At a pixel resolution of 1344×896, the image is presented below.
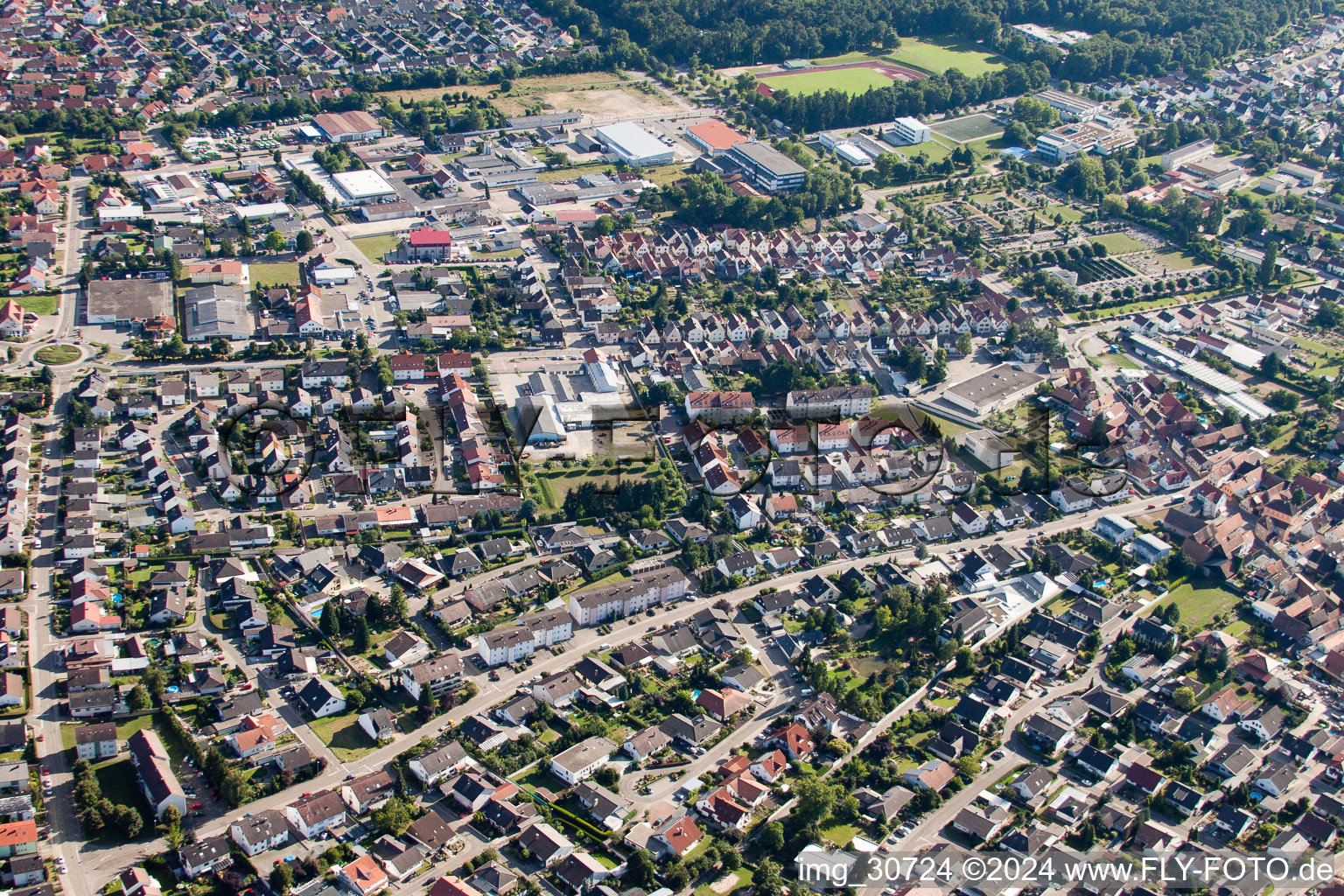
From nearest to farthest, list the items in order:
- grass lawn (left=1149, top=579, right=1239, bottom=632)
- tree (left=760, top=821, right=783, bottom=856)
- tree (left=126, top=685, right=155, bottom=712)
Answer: tree (left=760, top=821, right=783, bottom=856) → tree (left=126, top=685, right=155, bottom=712) → grass lawn (left=1149, top=579, right=1239, bottom=632)

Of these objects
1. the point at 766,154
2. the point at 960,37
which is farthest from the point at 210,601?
the point at 960,37

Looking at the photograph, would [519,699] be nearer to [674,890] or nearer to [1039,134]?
[674,890]

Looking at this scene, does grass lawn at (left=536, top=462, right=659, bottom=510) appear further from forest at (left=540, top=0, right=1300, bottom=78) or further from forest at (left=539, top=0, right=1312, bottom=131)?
forest at (left=540, top=0, right=1300, bottom=78)

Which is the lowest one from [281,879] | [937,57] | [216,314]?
[937,57]

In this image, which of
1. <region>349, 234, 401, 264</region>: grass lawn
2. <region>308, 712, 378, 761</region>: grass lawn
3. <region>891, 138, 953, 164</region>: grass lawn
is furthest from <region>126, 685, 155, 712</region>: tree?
<region>891, 138, 953, 164</region>: grass lawn

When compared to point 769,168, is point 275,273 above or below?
above

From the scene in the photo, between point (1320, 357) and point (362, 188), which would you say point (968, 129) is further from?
point (362, 188)

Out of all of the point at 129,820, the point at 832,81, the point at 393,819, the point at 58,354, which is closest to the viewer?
the point at 129,820

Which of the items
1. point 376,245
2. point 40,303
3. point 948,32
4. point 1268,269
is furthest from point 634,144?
point 948,32

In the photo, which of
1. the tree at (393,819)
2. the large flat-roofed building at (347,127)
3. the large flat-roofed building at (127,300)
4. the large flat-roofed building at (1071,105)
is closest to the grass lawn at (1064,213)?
the large flat-roofed building at (1071,105)
